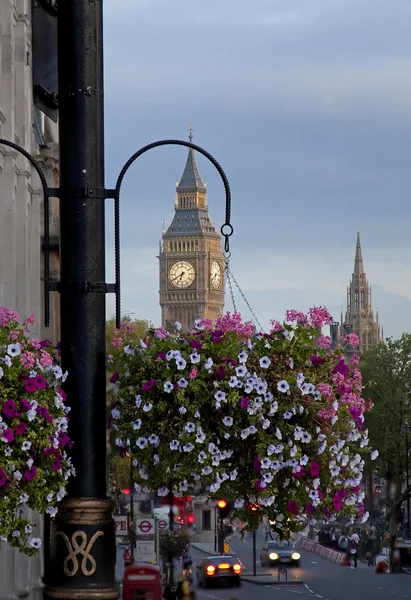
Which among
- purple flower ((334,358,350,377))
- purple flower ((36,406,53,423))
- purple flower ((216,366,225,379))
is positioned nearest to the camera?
purple flower ((36,406,53,423))

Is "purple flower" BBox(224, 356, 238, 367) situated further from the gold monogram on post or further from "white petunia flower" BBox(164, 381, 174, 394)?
the gold monogram on post

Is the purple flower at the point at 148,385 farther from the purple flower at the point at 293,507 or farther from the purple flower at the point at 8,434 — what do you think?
the purple flower at the point at 293,507

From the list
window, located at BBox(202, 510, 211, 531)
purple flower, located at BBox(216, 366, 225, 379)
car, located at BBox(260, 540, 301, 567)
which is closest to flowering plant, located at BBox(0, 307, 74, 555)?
purple flower, located at BBox(216, 366, 225, 379)

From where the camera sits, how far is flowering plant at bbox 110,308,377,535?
38.0 feet

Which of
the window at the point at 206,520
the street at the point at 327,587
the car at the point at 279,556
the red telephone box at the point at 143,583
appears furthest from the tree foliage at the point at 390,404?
the red telephone box at the point at 143,583

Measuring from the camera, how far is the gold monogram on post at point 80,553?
9.33 metres

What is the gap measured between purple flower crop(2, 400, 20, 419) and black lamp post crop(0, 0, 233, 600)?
1.54m

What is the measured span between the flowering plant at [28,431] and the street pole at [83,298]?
879mm

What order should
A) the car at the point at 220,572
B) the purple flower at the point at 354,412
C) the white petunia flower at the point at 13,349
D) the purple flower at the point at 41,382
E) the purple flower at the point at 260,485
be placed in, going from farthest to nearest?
the car at the point at 220,572, the purple flower at the point at 354,412, the purple flower at the point at 260,485, the white petunia flower at the point at 13,349, the purple flower at the point at 41,382

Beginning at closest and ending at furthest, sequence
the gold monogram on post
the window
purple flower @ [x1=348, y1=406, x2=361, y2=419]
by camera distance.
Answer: the gold monogram on post < purple flower @ [x1=348, y1=406, x2=361, y2=419] < the window

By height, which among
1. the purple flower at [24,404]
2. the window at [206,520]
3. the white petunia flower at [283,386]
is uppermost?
the white petunia flower at [283,386]

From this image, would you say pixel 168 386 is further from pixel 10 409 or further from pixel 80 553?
pixel 80 553

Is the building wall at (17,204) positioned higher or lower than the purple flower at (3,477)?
higher

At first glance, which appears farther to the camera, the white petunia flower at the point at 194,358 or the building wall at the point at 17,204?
the building wall at the point at 17,204
